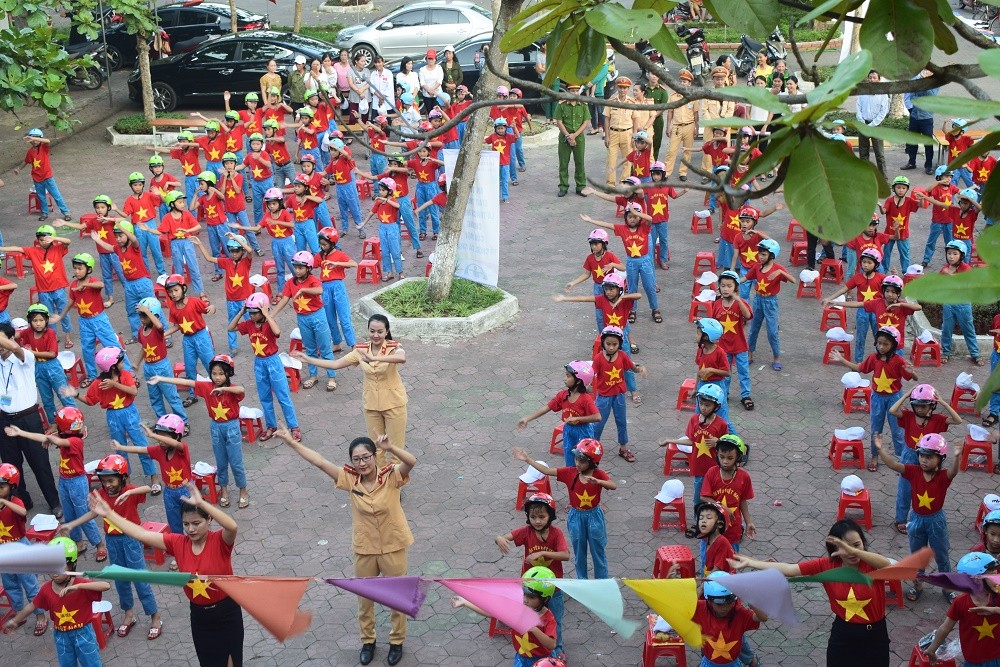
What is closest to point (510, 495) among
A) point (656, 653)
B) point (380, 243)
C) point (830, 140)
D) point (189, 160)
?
point (656, 653)

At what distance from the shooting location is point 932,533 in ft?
26.3

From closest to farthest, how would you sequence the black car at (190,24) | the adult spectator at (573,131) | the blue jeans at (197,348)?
the blue jeans at (197,348) → the adult spectator at (573,131) → the black car at (190,24)

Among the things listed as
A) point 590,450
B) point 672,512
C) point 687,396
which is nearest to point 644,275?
point 687,396

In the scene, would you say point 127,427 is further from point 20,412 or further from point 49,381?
point 49,381

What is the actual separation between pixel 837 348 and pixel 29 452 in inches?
320

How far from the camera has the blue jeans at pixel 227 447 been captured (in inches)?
377

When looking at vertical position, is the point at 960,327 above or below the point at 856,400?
above

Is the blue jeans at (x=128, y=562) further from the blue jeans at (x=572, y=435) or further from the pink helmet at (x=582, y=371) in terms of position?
the pink helmet at (x=582, y=371)

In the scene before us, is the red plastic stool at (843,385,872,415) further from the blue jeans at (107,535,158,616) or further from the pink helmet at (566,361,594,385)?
the blue jeans at (107,535,158,616)

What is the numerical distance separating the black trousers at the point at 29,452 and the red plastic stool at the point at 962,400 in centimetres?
835

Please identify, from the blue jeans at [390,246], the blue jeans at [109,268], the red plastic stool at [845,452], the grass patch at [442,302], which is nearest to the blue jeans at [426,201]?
the blue jeans at [390,246]

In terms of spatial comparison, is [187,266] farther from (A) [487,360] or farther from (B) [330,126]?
(B) [330,126]

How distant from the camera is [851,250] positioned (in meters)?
13.7

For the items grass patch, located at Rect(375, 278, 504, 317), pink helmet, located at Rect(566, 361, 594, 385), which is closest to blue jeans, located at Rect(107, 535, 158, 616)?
pink helmet, located at Rect(566, 361, 594, 385)
